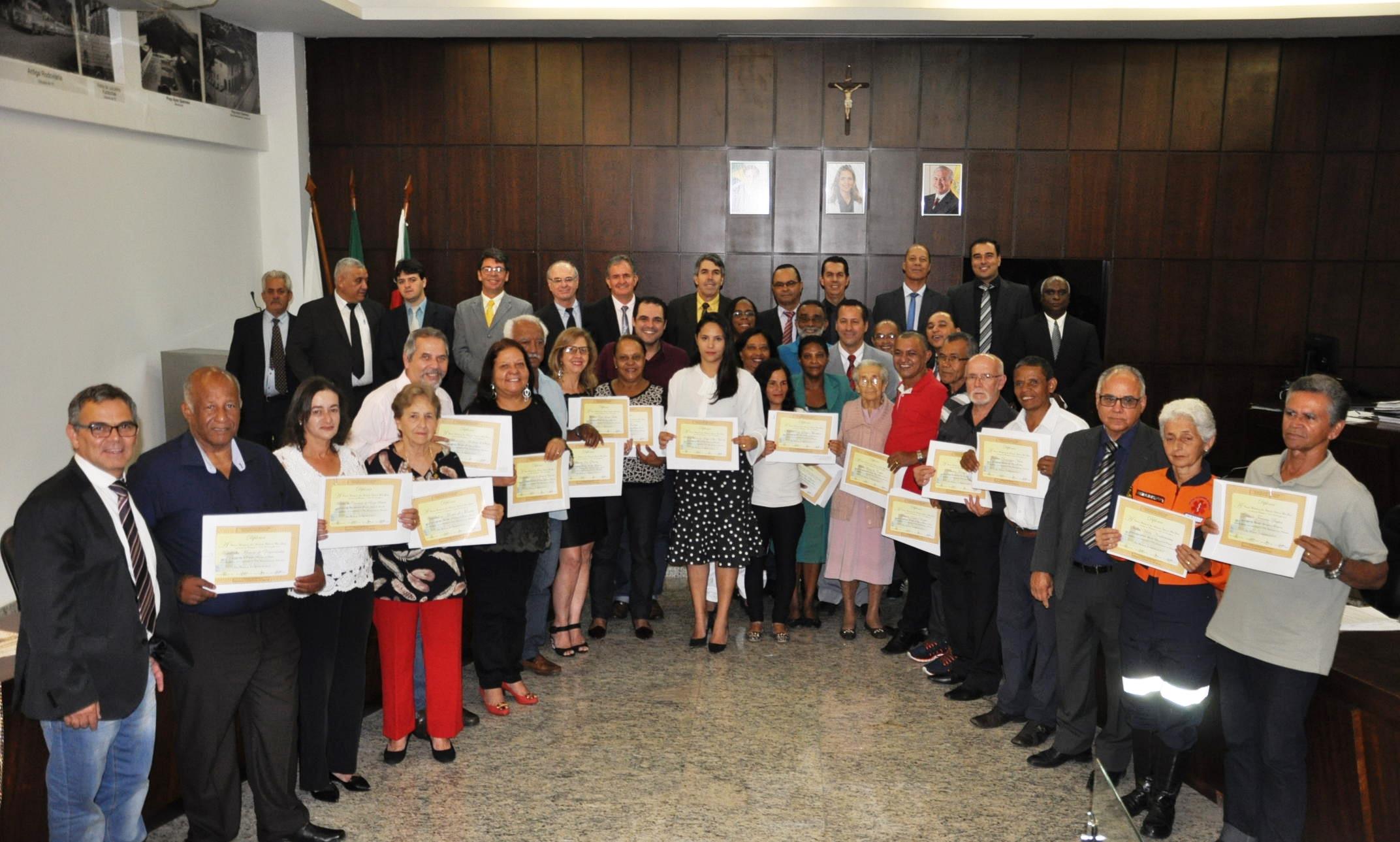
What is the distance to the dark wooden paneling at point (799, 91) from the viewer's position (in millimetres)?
9102

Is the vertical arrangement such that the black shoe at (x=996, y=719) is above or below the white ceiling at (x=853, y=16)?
below

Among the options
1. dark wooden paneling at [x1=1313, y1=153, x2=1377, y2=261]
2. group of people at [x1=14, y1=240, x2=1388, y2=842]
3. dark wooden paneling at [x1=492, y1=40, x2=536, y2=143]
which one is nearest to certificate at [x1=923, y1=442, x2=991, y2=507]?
group of people at [x1=14, y1=240, x2=1388, y2=842]

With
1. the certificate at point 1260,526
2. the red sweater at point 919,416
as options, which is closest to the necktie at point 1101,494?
the certificate at point 1260,526

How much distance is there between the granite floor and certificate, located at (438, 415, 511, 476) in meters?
1.27

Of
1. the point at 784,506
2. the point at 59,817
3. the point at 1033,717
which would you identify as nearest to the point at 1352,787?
the point at 1033,717

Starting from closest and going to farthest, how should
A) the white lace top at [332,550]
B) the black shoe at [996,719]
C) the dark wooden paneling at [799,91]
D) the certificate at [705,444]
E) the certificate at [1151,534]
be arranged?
the certificate at [1151,534] < the white lace top at [332,550] < the black shoe at [996,719] < the certificate at [705,444] < the dark wooden paneling at [799,91]

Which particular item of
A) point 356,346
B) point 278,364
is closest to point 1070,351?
point 356,346

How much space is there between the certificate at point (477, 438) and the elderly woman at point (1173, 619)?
2.49 meters

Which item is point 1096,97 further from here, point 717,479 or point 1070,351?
point 717,479

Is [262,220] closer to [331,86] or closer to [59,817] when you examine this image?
[331,86]

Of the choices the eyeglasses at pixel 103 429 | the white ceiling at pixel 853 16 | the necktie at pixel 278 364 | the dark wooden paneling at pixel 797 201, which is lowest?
the necktie at pixel 278 364

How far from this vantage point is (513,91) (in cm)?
921

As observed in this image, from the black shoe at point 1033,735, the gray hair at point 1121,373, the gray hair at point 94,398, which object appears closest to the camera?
the gray hair at point 94,398

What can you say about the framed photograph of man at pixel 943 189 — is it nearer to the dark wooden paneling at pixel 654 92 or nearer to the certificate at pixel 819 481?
the dark wooden paneling at pixel 654 92
